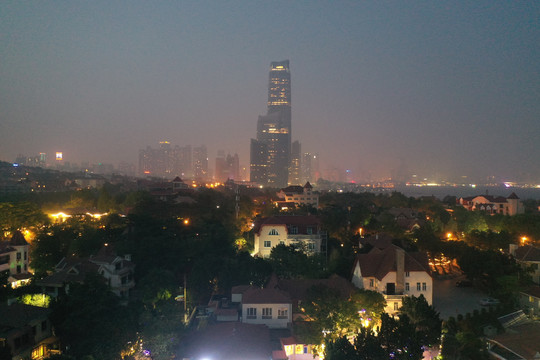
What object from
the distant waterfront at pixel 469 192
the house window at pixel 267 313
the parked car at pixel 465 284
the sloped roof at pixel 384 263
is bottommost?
the parked car at pixel 465 284

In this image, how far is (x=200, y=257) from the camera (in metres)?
17.5

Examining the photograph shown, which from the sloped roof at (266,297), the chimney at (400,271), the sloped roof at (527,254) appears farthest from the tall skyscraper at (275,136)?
the sloped roof at (266,297)

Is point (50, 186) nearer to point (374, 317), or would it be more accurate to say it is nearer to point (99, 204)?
point (99, 204)

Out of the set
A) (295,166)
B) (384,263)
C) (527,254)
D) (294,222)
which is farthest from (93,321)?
(295,166)

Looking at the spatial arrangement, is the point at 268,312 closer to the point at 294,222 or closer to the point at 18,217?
the point at 294,222

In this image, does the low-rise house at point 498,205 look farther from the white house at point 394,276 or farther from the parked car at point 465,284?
the white house at point 394,276

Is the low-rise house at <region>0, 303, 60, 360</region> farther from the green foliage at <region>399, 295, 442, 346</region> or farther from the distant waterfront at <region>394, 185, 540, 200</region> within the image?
the distant waterfront at <region>394, 185, 540, 200</region>

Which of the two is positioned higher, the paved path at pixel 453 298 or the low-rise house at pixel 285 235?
the low-rise house at pixel 285 235

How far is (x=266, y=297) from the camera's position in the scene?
12953 mm

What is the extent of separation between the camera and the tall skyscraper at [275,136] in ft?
324

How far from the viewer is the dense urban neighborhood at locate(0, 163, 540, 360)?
10516 millimetres

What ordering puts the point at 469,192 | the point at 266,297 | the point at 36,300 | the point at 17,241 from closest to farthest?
the point at 36,300 → the point at 266,297 → the point at 17,241 → the point at 469,192

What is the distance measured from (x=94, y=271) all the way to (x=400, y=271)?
1100 cm

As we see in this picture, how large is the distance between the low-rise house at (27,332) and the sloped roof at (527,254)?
62.0 feet
